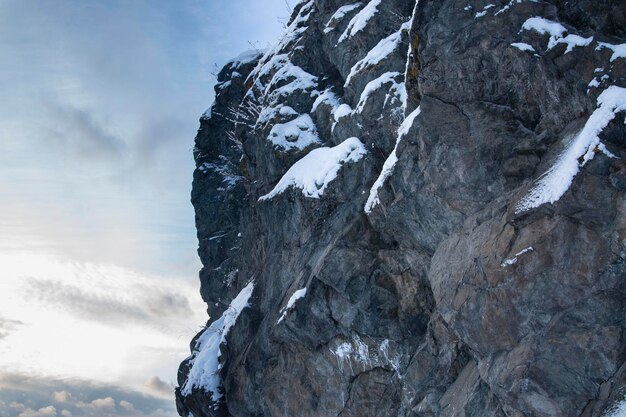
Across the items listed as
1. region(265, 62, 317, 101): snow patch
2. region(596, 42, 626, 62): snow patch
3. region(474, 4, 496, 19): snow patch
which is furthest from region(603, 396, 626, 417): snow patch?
region(265, 62, 317, 101): snow patch

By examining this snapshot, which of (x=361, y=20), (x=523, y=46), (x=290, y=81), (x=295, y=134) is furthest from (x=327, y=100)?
(x=523, y=46)

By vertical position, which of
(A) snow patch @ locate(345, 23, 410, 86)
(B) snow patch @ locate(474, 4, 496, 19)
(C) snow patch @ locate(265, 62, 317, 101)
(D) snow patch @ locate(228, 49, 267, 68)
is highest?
(D) snow patch @ locate(228, 49, 267, 68)

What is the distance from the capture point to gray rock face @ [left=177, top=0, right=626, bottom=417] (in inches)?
457

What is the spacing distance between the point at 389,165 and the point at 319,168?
5.69 m

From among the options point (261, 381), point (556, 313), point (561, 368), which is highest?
point (261, 381)

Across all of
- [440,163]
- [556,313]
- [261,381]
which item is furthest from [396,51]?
[261,381]

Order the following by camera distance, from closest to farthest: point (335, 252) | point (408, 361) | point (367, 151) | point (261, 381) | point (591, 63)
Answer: point (591, 63)
point (408, 361)
point (335, 252)
point (367, 151)
point (261, 381)

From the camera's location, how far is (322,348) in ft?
64.2

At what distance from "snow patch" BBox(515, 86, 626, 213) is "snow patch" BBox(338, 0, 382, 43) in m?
13.0

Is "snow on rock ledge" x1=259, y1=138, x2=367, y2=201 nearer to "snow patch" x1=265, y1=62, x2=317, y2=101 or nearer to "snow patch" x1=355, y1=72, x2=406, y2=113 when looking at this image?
"snow patch" x1=355, y1=72, x2=406, y2=113

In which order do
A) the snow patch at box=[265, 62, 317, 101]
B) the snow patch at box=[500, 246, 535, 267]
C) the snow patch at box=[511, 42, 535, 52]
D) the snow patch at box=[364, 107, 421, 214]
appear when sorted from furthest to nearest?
the snow patch at box=[265, 62, 317, 101], the snow patch at box=[364, 107, 421, 214], the snow patch at box=[511, 42, 535, 52], the snow patch at box=[500, 246, 535, 267]

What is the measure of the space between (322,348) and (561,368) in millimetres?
9610

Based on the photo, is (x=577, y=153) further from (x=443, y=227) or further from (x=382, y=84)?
(x=382, y=84)

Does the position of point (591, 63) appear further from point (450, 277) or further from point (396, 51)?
point (396, 51)
